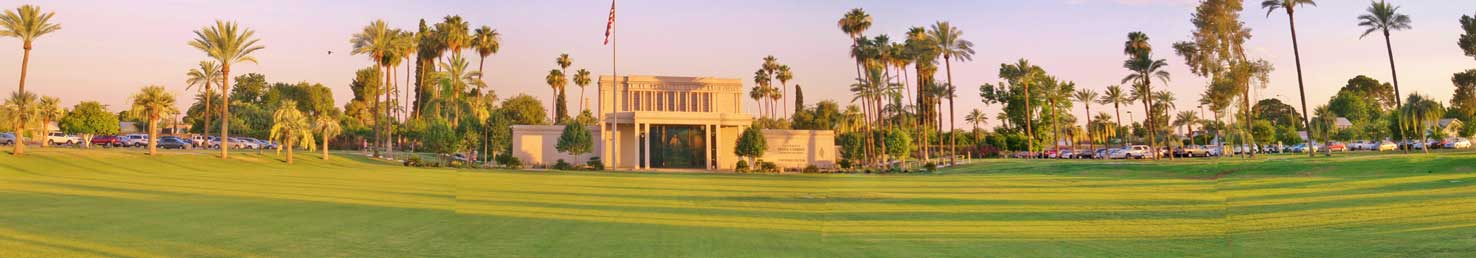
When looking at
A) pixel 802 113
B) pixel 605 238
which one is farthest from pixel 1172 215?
pixel 802 113

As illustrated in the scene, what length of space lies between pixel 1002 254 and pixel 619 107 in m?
61.1

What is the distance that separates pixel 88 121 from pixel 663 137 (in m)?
64.7

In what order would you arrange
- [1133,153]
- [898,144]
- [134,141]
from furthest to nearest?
1. [134,141]
2. [1133,153]
3. [898,144]

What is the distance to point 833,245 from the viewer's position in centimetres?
1297

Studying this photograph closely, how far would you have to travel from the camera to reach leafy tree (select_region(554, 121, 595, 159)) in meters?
60.6

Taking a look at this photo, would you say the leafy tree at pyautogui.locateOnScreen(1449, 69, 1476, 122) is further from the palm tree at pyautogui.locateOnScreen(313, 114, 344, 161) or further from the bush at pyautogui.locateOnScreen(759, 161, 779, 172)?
the palm tree at pyautogui.locateOnScreen(313, 114, 344, 161)

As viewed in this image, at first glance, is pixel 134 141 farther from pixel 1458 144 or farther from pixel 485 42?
pixel 1458 144

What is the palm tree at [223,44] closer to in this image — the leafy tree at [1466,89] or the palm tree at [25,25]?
the palm tree at [25,25]

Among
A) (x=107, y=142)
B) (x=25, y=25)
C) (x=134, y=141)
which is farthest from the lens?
(x=134, y=141)

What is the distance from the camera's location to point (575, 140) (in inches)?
2384

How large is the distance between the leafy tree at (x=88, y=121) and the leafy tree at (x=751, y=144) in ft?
227

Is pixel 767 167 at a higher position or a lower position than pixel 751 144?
lower

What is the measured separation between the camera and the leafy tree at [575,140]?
→ 199 feet

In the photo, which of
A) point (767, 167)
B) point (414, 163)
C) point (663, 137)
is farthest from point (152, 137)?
point (767, 167)
